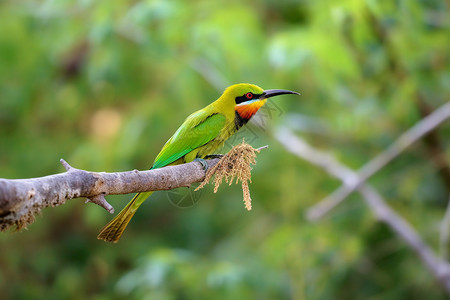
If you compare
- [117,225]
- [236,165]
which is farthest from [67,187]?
[236,165]

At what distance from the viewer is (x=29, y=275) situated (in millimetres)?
5605

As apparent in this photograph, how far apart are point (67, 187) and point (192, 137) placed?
810 millimetres

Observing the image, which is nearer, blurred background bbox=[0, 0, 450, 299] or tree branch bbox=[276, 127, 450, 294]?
tree branch bbox=[276, 127, 450, 294]

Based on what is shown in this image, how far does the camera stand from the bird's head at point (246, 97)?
7.36 feet

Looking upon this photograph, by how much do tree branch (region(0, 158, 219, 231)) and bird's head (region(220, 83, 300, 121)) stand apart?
0.43 metres

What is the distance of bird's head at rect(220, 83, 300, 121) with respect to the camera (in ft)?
7.36

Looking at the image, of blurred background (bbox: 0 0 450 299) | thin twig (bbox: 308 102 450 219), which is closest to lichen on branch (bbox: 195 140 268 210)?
blurred background (bbox: 0 0 450 299)

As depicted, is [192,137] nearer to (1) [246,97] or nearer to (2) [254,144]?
(1) [246,97]

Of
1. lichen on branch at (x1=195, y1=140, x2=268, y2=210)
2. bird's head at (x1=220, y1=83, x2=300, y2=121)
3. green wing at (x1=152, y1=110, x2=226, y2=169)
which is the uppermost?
bird's head at (x1=220, y1=83, x2=300, y2=121)

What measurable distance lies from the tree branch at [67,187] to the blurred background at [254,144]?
7.56ft

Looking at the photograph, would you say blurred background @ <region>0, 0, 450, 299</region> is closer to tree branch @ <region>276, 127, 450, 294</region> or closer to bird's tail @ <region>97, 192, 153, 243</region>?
tree branch @ <region>276, 127, 450, 294</region>

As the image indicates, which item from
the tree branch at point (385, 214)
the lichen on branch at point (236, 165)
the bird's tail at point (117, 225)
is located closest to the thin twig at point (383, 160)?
the tree branch at point (385, 214)

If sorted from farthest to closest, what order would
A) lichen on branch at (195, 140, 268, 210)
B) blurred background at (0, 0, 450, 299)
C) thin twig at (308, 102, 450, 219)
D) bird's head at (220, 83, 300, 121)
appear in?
blurred background at (0, 0, 450, 299)
thin twig at (308, 102, 450, 219)
bird's head at (220, 83, 300, 121)
lichen on branch at (195, 140, 268, 210)

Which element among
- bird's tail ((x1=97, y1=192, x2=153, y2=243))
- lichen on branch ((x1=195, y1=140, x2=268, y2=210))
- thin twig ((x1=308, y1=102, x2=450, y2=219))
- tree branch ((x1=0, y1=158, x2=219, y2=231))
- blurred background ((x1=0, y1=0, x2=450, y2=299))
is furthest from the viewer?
blurred background ((x1=0, y1=0, x2=450, y2=299))
